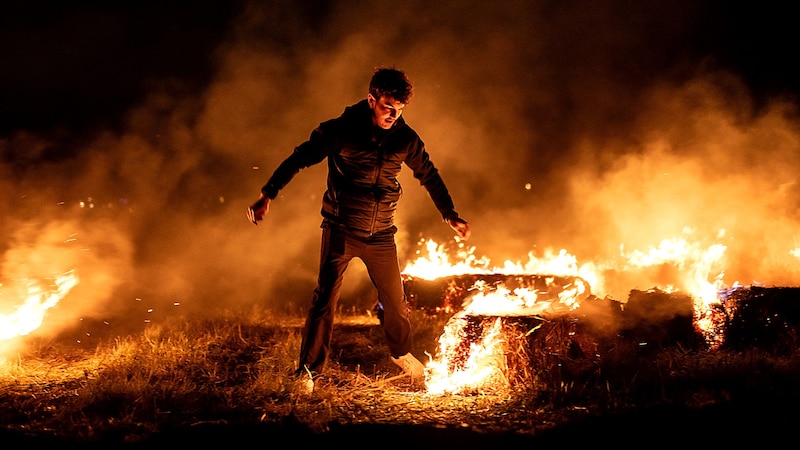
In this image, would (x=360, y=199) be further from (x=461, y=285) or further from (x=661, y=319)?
(x=461, y=285)

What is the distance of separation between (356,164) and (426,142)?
5.76 metres

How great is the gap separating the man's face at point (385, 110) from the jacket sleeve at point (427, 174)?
31 centimetres

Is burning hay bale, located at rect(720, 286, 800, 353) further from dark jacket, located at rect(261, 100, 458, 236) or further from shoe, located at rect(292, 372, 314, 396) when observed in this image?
shoe, located at rect(292, 372, 314, 396)

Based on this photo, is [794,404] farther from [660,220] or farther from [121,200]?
[121,200]

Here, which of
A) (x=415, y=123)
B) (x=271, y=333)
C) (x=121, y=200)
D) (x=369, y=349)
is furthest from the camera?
(x=415, y=123)

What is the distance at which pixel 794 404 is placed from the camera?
10.9 ft

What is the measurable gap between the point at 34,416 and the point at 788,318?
568 cm

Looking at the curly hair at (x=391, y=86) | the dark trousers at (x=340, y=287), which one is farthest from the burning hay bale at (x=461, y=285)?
the curly hair at (x=391, y=86)

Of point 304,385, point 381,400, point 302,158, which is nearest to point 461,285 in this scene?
point 381,400

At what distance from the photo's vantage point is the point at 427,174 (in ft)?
15.3

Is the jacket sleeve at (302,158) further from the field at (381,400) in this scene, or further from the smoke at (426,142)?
the smoke at (426,142)

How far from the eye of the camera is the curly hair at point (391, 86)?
4.02 meters

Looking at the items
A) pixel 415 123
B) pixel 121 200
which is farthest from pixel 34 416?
pixel 415 123

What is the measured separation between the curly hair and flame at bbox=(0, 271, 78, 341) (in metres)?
4.04
